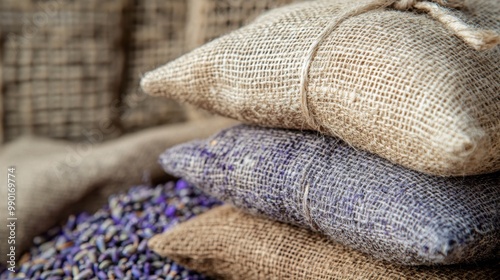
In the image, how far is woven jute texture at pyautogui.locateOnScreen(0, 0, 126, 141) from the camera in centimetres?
178

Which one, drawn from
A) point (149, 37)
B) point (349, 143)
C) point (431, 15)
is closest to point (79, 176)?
Result: point (149, 37)

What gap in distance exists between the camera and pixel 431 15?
0.91 meters

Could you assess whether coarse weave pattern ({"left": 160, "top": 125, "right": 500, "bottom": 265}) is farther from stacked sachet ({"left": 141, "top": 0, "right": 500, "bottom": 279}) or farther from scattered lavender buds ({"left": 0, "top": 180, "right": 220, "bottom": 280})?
scattered lavender buds ({"left": 0, "top": 180, "right": 220, "bottom": 280})

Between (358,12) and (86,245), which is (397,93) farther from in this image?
(86,245)

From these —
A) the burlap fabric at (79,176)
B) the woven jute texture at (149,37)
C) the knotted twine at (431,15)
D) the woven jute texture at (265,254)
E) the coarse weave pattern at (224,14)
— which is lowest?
the burlap fabric at (79,176)

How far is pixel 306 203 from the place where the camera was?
0.92 m

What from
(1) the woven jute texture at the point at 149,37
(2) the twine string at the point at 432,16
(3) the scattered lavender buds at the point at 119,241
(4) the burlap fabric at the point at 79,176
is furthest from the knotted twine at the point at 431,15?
(1) the woven jute texture at the point at 149,37

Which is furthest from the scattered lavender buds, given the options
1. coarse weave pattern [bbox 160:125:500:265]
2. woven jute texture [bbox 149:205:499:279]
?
coarse weave pattern [bbox 160:125:500:265]

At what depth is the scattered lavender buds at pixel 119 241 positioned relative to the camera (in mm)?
1117

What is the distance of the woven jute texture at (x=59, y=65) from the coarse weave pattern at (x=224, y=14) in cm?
31

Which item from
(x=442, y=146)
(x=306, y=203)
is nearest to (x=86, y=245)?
(x=306, y=203)

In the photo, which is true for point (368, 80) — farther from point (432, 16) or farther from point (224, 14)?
point (224, 14)

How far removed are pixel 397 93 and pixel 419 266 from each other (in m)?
0.27

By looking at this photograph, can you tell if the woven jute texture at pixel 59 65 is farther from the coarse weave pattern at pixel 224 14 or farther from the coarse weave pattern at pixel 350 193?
the coarse weave pattern at pixel 350 193
